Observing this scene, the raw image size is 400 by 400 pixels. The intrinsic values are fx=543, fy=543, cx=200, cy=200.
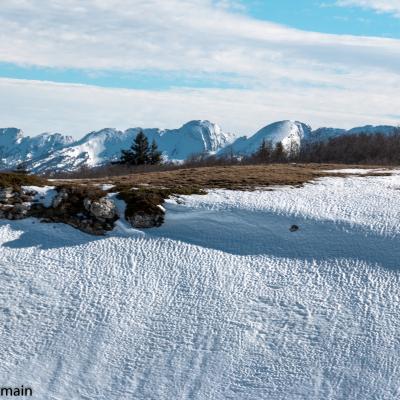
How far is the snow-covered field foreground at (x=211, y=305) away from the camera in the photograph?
15781 mm

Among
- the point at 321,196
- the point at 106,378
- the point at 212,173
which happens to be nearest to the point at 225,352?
the point at 106,378

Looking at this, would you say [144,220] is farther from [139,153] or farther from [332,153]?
[332,153]

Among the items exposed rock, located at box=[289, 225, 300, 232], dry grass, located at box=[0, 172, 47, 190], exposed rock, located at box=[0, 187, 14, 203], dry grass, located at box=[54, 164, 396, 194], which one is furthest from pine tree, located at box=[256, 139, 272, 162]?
exposed rock, located at box=[0, 187, 14, 203]

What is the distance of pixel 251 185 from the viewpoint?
27.3 metres

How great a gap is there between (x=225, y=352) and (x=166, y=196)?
958 centimetres

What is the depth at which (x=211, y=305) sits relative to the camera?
60.5 feet

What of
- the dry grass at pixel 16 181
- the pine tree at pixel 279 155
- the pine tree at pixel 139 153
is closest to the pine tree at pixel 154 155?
the pine tree at pixel 139 153

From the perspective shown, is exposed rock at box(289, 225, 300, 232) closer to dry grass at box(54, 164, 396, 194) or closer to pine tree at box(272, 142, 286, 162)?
dry grass at box(54, 164, 396, 194)

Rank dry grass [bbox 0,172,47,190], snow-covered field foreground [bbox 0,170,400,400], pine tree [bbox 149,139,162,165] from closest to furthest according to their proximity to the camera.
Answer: snow-covered field foreground [bbox 0,170,400,400] < dry grass [bbox 0,172,47,190] < pine tree [bbox 149,139,162,165]

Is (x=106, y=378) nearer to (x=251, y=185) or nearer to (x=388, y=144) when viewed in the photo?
(x=251, y=185)

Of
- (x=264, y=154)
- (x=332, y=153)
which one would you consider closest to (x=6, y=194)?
(x=264, y=154)

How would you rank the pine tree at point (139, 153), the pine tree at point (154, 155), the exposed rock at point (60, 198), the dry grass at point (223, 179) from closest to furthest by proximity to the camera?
the exposed rock at point (60, 198)
the dry grass at point (223, 179)
the pine tree at point (139, 153)
the pine tree at point (154, 155)

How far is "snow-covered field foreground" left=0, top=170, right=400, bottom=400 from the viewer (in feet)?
51.8

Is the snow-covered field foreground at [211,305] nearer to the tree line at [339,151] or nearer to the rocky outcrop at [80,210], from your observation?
the rocky outcrop at [80,210]
